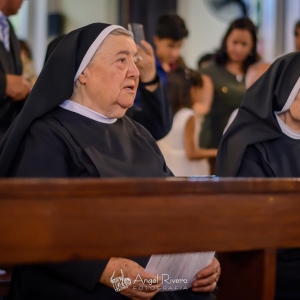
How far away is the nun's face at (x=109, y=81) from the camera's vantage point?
253 cm

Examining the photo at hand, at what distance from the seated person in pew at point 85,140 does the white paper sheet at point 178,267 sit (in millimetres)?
31

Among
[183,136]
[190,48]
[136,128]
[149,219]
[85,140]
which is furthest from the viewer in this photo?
[190,48]

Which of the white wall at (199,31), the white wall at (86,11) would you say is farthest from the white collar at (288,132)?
the white wall at (199,31)

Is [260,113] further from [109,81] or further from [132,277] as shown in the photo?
[132,277]

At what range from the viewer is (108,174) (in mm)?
2293

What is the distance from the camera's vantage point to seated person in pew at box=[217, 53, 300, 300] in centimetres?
299

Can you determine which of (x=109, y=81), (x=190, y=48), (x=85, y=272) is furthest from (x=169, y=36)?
(x=190, y=48)

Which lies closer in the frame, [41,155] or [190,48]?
[41,155]

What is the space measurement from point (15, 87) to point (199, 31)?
5811 millimetres

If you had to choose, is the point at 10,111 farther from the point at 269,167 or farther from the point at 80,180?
the point at 80,180

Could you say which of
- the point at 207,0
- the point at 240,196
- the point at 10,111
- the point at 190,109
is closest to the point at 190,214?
the point at 240,196

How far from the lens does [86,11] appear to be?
26.6 ft

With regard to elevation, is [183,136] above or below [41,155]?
below

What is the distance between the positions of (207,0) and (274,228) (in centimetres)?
763
